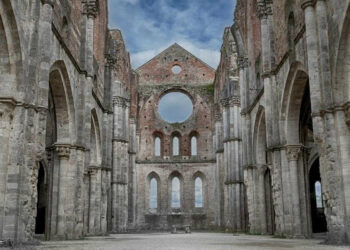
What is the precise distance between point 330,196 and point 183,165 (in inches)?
1088

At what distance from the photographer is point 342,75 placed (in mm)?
11898

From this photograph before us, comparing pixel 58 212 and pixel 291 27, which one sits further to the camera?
pixel 291 27

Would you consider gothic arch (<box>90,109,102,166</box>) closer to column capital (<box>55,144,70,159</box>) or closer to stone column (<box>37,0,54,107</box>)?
column capital (<box>55,144,70,159</box>)

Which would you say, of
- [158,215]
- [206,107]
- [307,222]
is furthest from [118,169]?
[307,222]

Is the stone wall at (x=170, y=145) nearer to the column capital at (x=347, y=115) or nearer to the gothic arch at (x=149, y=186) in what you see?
the gothic arch at (x=149, y=186)

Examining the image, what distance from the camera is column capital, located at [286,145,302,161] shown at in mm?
16594

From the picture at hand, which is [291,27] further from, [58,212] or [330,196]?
[58,212]

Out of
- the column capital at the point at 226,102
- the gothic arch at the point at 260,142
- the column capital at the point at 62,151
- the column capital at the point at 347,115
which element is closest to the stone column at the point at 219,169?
the column capital at the point at 226,102

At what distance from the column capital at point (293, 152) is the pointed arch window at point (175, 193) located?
23.4 m

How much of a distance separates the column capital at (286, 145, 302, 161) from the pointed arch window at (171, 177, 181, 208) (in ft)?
76.8

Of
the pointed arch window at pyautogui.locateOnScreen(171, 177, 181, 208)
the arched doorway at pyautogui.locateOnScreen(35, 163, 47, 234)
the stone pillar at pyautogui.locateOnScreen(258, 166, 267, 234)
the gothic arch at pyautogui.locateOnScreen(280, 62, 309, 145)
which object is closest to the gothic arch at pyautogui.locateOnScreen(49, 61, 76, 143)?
the gothic arch at pyautogui.locateOnScreen(280, 62, 309, 145)

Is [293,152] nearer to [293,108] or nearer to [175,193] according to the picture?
[293,108]

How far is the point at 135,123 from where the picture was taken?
37.4 m

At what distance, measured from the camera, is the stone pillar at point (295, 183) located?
16.0 metres
